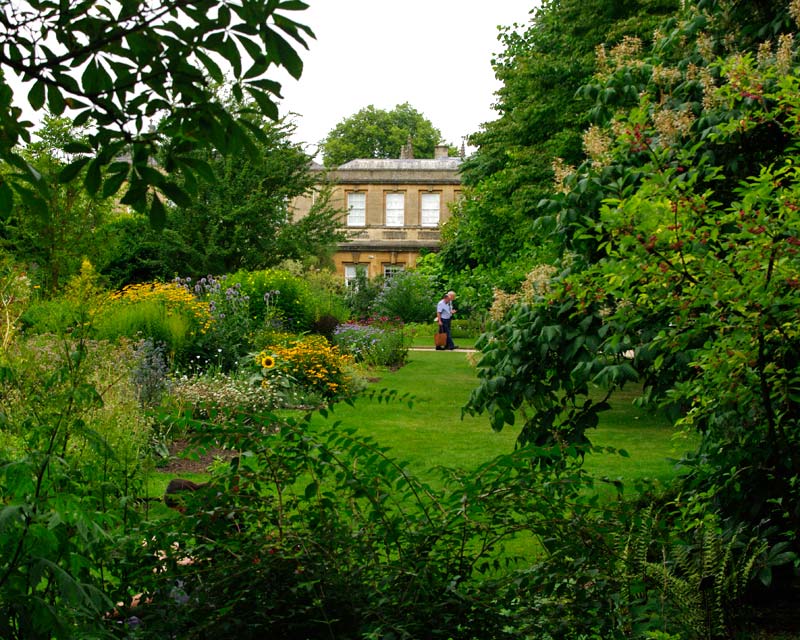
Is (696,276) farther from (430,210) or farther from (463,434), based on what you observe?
(430,210)

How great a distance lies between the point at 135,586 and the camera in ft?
10.1

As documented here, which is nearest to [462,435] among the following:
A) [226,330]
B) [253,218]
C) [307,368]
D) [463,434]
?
[463,434]

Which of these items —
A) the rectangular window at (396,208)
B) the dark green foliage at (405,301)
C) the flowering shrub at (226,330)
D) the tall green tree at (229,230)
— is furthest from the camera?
the rectangular window at (396,208)

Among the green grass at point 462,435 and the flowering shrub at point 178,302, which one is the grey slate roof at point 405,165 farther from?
the green grass at point 462,435

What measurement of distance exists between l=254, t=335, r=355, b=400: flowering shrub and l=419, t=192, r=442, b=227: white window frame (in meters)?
33.5

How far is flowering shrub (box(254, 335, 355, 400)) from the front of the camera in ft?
39.8

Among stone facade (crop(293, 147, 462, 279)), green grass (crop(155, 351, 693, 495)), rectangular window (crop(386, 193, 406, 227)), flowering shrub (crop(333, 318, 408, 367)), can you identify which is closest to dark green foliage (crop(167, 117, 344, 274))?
flowering shrub (crop(333, 318, 408, 367))

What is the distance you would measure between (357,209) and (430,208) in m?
3.93

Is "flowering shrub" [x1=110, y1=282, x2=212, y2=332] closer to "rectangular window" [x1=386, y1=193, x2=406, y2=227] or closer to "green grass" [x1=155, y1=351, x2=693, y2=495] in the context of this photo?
"green grass" [x1=155, y1=351, x2=693, y2=495]

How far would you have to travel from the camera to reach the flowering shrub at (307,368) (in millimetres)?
12125

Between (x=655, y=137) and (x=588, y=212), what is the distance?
0.60 m

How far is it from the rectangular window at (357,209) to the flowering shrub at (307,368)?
3344 centimetres

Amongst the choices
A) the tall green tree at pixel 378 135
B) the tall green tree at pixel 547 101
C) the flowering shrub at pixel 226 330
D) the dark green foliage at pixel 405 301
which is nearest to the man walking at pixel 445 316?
the tall green tree at pixel 547 101

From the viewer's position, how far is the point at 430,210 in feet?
154
